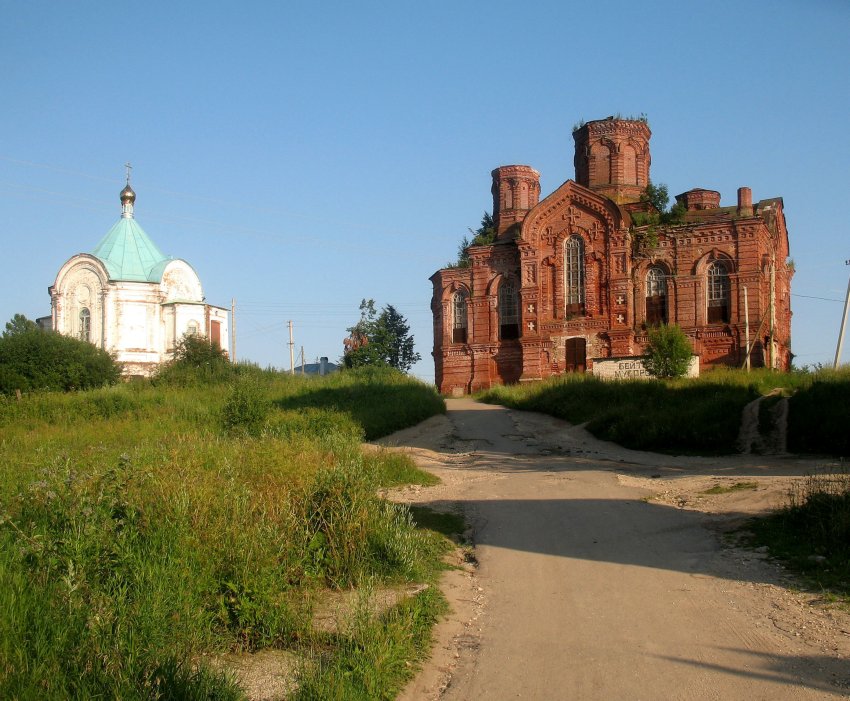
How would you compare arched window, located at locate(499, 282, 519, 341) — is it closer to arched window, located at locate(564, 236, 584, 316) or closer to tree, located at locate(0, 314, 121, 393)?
arched window, located at locate(564, 236, 584, 316)

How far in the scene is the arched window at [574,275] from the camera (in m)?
35.6

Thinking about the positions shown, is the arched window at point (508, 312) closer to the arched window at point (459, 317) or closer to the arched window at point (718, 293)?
A: the arched window at point (459, 317)

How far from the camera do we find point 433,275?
39438 mm

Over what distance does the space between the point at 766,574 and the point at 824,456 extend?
8849mm

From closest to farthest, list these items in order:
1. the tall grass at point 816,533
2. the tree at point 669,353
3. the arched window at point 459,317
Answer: the tall grass at point 816,533, the tree at point 669,353, the arched window at point 459,317

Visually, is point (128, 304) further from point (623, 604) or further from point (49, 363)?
point (623, 604)

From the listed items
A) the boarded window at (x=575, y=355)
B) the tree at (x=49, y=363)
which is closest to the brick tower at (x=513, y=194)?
the boarded window at (x=575, y=355)

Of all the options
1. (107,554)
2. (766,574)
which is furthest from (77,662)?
(766,574)

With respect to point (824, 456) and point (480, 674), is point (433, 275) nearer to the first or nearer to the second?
point (824, 456)

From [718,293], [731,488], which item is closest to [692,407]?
[731,488]

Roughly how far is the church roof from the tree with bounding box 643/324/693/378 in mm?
25455

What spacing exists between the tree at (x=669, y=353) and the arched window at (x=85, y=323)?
27.7 metres

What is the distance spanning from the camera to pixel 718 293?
3347cm

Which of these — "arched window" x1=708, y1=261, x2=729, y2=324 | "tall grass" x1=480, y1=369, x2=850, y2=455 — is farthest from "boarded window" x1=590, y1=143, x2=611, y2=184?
"tall grass" x1=480, y1=369, x2=850, y2=455
